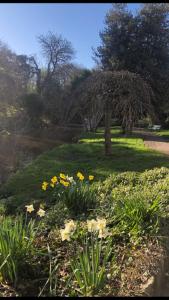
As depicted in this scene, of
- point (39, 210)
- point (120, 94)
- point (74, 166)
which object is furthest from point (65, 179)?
point (120, 94)

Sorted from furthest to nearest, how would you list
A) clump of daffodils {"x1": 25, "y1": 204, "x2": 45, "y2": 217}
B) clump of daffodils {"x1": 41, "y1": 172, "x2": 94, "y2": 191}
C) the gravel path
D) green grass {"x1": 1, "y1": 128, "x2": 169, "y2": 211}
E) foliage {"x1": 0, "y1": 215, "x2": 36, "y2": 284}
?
the gravel path → green grass {"x1": 1, "y1": 128, "x2": 169, "y2": 211} → clump of daffodils {"x1": 41, "y1": 172, "x2": 94, "y2": 191} → clump of daffodils {"x1": 25, "y1": 204, "x2": 45, "y2": 217} → foliage {"x1": 0, "y1": 215, "x2": 36, "y2": 284}

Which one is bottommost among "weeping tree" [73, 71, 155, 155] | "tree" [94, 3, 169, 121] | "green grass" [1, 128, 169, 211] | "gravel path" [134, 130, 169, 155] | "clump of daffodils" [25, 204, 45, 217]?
"green grass" [1, 128, 169, 211]

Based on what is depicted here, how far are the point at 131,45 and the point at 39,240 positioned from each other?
21440 millimetres

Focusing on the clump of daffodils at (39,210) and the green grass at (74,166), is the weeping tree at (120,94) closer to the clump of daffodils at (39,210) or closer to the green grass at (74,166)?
the green grass at (74,166)

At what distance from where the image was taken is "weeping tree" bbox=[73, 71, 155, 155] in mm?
11742

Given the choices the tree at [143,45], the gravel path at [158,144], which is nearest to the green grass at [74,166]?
the gravel path at [158,144]

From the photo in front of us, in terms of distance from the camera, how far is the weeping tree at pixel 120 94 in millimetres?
11742

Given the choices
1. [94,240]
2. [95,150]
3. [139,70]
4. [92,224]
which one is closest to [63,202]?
[94,240]

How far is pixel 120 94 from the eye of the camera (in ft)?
38.9

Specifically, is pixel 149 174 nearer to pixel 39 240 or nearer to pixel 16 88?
pixel 39 240

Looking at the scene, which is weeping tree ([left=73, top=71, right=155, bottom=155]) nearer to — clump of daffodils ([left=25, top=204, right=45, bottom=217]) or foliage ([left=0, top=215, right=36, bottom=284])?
clump of daffodils ([left=25, top=204, right=45, bottom=217])

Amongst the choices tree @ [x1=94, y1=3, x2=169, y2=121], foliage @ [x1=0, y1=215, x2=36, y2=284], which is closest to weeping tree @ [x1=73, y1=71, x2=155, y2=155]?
foliage @ [x1=0, y1=215, x2=36, y2=284]

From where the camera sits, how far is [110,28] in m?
24.9

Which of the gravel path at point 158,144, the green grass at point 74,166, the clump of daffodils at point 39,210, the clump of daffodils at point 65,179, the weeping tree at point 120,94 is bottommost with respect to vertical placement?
the green grass at point 74,166
